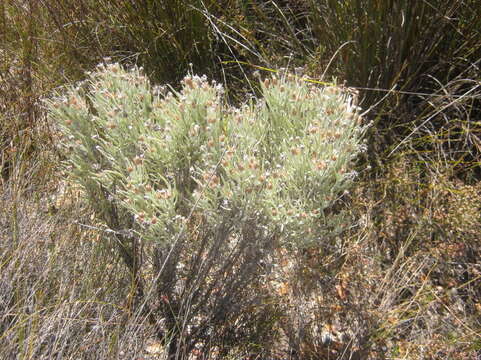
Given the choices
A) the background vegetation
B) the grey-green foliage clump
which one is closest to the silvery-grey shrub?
the grey-green foliage clump

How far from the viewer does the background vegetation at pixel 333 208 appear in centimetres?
185

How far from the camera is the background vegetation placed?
6.08 feet

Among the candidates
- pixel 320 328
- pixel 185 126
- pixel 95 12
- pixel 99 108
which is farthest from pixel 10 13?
pixel 320 328

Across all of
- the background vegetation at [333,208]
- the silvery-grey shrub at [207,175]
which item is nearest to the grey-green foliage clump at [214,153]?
the silvery-grey shrub at [207,175]

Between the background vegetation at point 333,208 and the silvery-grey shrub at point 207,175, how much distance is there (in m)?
0.17

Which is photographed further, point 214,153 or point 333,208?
point 333,208

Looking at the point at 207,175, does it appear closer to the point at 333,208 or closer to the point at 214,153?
the point at 214,153

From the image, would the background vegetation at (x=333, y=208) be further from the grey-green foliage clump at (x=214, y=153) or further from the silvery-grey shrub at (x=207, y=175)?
the grey-green foliage clump at (x=214, y=153)

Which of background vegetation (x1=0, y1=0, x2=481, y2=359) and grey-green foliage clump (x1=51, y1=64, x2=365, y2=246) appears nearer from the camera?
grey-green foliage clump (x1=51, y1=64, x2=365, y2=246)

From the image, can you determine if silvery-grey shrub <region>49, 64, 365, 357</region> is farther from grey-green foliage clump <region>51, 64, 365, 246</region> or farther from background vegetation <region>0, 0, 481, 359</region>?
background vegetation <region>0, 0, 481, 359</region>

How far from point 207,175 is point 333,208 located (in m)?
1.16

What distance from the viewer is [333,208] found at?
2.55m

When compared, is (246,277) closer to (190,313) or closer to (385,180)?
(190,313)

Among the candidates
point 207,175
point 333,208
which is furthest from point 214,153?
point 333,208
